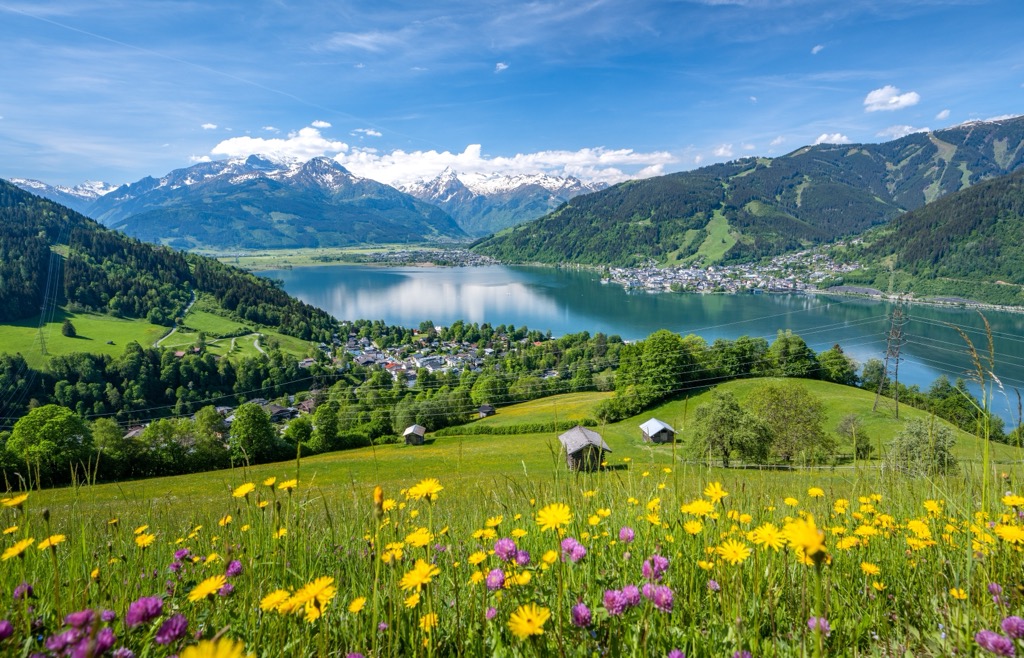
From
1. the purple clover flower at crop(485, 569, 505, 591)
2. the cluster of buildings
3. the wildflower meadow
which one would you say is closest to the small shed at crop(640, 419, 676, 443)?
the wildflower meadow

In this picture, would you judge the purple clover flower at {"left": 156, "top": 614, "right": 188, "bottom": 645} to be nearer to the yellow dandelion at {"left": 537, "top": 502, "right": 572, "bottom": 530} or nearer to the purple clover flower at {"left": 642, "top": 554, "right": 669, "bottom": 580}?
the yellow dandelion at {"left": 537, "top": 502, "right": 572, "bottom": 530}

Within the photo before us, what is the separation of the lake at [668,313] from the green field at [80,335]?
41.9 metres

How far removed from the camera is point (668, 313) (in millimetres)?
99500

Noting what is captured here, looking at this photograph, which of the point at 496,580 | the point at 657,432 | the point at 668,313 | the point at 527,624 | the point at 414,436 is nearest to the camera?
the point at 527,624

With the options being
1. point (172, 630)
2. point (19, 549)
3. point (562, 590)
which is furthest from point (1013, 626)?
point (19, 549)

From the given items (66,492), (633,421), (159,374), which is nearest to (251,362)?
(159,374)

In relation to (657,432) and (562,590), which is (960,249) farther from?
(562,590)

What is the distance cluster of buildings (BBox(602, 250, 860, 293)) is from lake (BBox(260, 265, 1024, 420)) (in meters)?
9.91

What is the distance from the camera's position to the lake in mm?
63688

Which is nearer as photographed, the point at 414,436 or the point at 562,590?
the point at 562,590

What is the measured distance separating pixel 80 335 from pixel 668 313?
10349 cm

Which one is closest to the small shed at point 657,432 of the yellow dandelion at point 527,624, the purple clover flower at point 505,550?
the purple clover flower at point 505,550

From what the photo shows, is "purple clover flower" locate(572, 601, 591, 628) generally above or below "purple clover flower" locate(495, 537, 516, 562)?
below

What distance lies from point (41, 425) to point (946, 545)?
38435 mm
